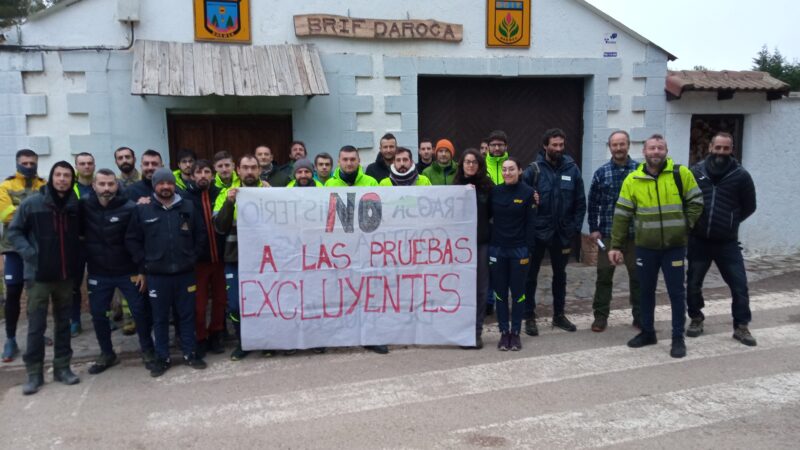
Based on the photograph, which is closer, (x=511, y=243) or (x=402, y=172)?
(x=511, y=243)

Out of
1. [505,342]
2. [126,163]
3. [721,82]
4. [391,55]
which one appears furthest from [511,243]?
[721,82]

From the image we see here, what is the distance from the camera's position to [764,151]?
1017 centimetres

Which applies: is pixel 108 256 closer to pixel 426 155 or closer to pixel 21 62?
pixel 426 155

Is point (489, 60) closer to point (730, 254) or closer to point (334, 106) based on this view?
point (334, 106)

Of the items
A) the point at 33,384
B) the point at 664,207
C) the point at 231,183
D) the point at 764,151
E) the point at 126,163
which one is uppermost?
the point at 764,151

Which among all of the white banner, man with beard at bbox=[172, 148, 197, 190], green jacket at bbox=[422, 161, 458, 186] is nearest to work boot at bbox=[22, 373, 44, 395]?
the white banner

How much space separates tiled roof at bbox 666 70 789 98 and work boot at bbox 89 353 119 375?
8.96 metres

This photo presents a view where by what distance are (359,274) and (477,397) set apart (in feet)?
5.80

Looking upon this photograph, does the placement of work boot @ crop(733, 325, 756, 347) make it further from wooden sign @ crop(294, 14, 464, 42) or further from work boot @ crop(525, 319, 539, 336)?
wooden sign @ crop(294, 14, 464, 42)

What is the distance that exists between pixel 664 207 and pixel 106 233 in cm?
504

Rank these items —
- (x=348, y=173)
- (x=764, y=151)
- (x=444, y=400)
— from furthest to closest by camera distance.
A: (x=764, y=151), (x=348, y=173), (x=444, y=400)

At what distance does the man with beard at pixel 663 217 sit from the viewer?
5391 millimetres

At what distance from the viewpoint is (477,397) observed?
15.0 feet

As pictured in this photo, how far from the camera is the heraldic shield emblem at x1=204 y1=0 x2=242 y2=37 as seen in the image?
7.98 meters
